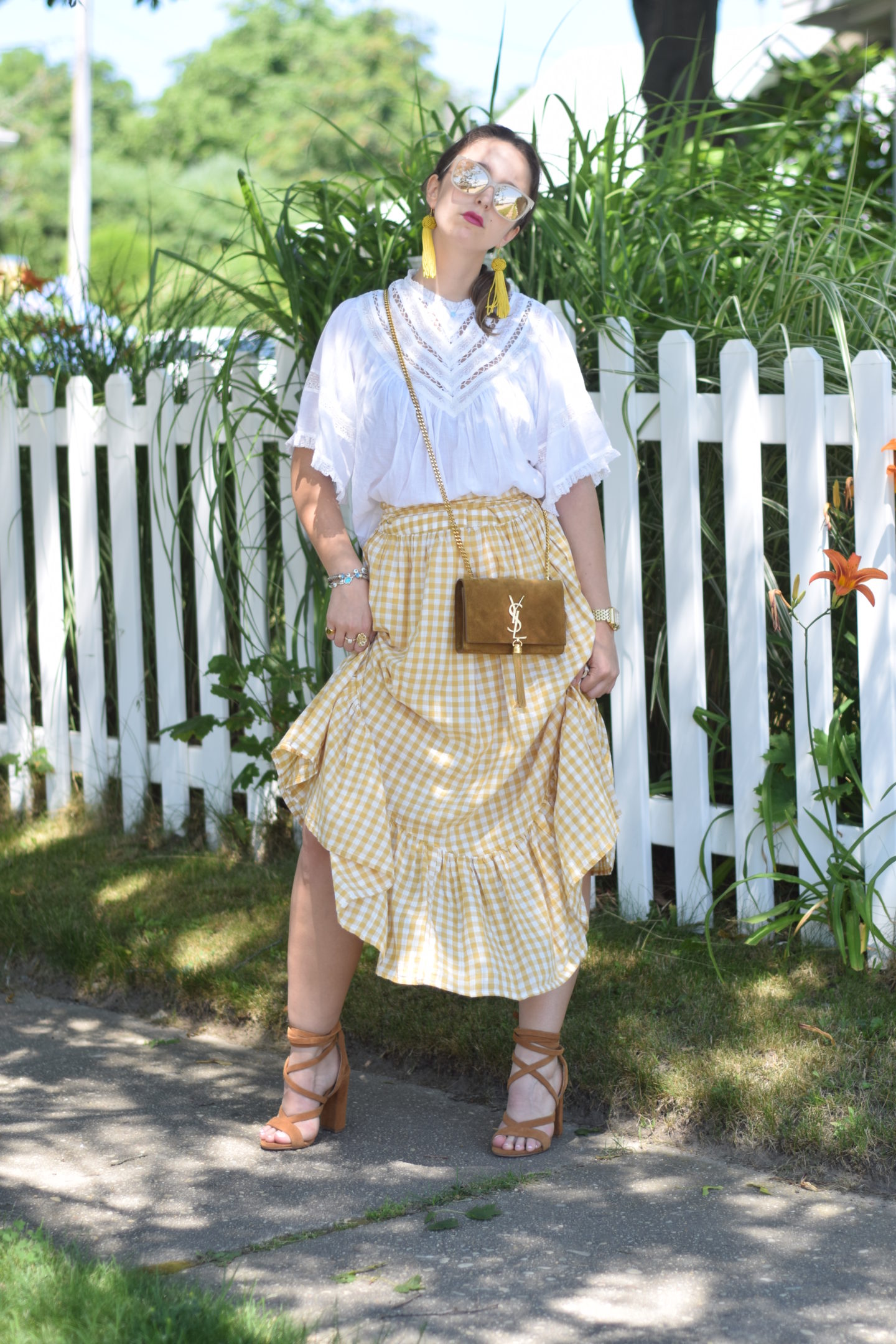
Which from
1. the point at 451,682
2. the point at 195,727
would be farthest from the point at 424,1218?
the point at 195,727

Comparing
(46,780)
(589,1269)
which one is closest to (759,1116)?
(589,1269)

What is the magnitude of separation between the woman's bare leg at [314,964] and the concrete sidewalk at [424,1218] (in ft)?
0.36

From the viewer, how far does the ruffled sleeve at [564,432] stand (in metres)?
2.50

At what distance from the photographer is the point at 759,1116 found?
246cm

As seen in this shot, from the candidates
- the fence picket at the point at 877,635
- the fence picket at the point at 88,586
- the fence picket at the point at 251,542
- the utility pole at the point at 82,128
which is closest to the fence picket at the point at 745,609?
the fence picket at the point at 877,635

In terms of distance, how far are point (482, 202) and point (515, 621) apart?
745 mm

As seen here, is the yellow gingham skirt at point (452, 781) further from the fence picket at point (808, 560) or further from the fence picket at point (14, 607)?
the fence picket at point (14, 607)

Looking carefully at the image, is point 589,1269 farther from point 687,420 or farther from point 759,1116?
point 687,420

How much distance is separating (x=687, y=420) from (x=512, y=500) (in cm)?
86

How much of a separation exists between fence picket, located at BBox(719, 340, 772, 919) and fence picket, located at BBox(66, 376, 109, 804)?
2.11 meters

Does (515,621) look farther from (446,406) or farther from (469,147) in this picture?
(469,147)

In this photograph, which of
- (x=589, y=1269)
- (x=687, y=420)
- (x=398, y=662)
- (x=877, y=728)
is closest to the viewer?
(x=589, y=1269)

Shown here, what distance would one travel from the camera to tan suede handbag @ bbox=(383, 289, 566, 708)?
235 centimetres

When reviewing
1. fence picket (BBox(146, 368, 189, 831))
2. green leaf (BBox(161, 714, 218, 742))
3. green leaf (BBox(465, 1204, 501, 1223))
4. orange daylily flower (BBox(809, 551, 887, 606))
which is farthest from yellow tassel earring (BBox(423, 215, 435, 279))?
green leaf (BBox(161, 714, 218, 742))
